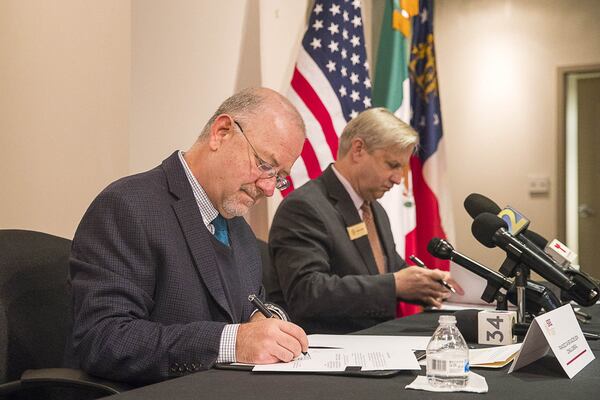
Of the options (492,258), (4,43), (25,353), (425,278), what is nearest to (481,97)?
(492,258)

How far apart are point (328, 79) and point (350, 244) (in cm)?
134

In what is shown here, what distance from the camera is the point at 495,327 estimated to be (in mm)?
1942

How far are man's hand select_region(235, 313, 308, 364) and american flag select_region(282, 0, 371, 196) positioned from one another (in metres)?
2.29

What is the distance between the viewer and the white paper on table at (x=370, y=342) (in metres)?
1.78

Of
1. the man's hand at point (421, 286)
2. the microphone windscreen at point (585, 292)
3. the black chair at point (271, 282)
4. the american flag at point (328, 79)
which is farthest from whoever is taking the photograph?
the american flag at point (328, 79)

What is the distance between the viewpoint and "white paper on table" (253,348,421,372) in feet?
4.81

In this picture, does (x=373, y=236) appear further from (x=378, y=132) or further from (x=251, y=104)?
(x=251, y=104)

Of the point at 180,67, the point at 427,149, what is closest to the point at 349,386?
the point at 180,67

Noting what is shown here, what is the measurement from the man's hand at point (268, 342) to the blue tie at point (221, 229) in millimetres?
487

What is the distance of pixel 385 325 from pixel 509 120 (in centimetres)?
478

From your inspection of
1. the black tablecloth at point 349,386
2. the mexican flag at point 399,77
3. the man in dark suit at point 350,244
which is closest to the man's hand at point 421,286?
the man in dark suit at point 350,244

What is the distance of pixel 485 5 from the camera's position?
22.3ft

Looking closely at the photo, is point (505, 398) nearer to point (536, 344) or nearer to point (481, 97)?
point (536, 344)

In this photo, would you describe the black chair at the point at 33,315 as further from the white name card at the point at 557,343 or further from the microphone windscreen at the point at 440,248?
the microphone windscreen at the point at 440,248
